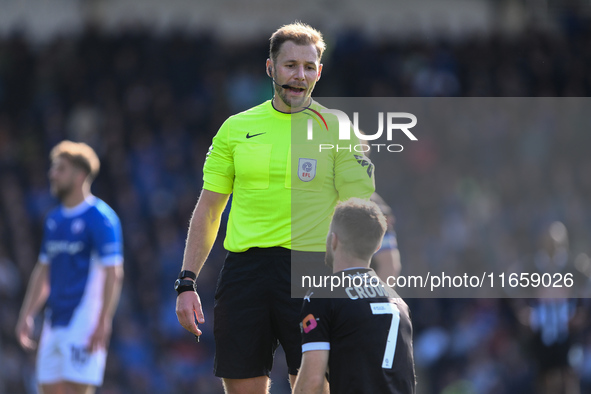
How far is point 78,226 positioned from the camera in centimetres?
719

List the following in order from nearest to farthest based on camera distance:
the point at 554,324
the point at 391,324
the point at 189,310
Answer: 1. the point at 391,324
2. the point at 189,310
3. the point at 554,324

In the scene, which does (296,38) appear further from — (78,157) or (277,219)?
(78,157)

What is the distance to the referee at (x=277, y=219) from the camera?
413 centimetres

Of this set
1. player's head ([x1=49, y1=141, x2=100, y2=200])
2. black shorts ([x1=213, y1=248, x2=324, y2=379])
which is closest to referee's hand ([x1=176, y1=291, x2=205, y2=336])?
black shorts ([x1=213, y1=248, x2=324, y2=379])

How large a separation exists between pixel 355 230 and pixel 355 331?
45 cm

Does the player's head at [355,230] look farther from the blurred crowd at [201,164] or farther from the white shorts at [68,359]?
the blurred crowd at [201,164]

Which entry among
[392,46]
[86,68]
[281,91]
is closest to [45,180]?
[86,68]

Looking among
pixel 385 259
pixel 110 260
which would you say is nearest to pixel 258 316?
pixel 385 259

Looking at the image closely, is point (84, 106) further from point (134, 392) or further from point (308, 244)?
point (308, 244)

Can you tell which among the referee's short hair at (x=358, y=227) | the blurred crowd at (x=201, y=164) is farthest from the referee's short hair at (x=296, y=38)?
the blurred crowd at (x=201, y=164)

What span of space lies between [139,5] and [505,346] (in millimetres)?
10008

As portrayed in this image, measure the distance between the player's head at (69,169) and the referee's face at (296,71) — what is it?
3664 mm

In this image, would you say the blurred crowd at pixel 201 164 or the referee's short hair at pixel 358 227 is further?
the blurred crowd at pixel 201 164

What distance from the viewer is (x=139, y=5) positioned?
1644 cm
